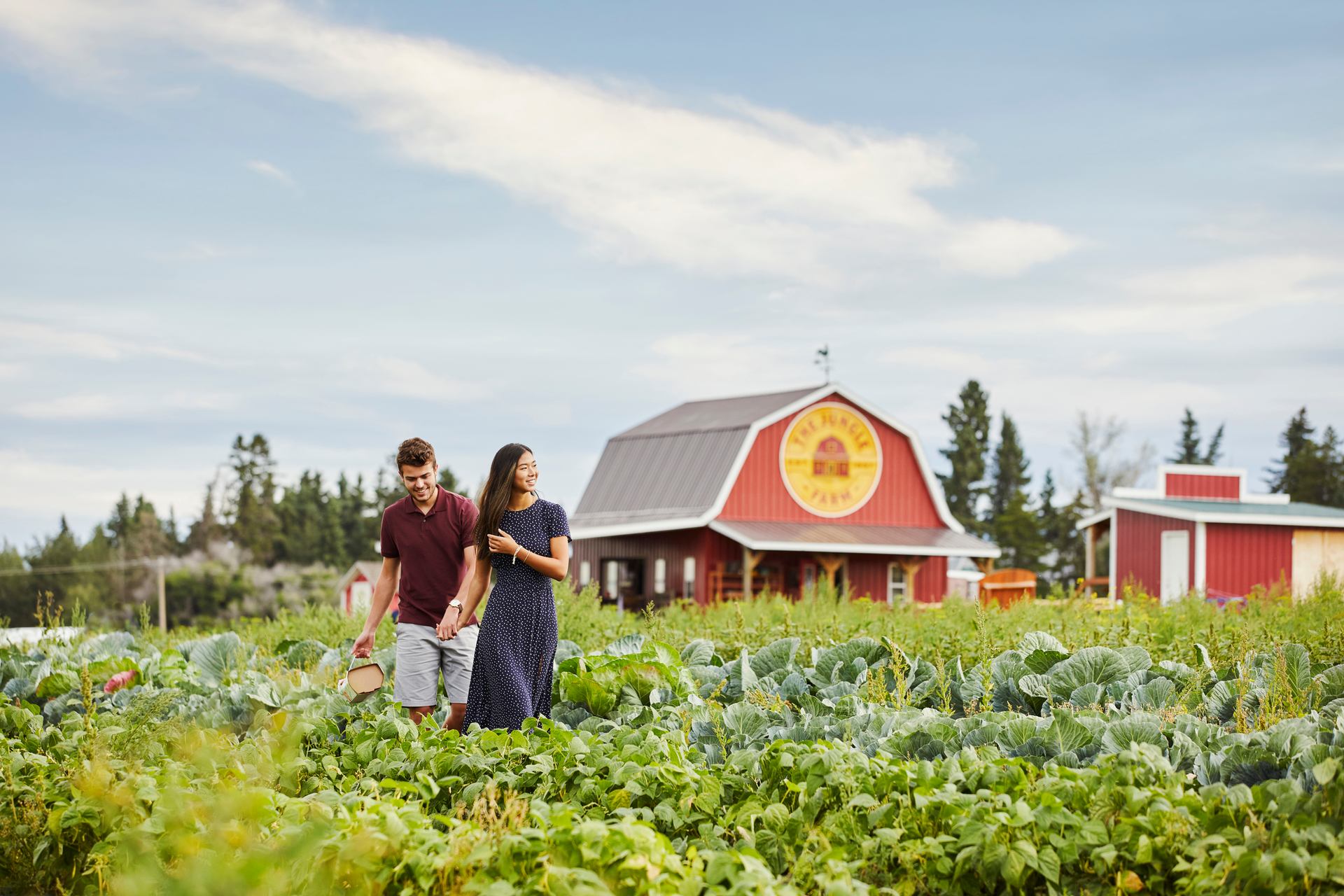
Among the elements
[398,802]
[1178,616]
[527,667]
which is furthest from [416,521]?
[1178,616]

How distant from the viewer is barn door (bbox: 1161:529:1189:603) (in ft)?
86.4

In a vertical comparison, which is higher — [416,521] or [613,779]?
[416,521]

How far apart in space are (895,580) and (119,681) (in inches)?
872

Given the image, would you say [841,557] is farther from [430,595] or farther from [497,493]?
[497,493]

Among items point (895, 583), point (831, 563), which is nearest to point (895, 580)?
→ point (895, 583)

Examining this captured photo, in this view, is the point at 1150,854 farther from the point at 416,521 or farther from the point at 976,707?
the point at 416,521

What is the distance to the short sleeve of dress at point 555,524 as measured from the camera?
596 cm

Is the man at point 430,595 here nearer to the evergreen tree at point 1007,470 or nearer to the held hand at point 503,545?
the held hand at point 503,545

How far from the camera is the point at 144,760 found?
518 cm

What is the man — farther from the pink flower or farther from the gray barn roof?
the gray barn roof

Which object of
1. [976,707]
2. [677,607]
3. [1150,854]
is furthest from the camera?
[677,607]

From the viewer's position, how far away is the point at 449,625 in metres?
6.05

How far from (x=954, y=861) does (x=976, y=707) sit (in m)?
2.18

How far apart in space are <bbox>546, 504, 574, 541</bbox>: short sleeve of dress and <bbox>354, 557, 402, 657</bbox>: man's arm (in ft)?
3.03
